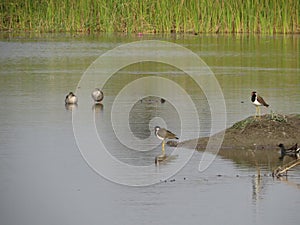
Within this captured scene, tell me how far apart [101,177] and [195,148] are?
172cm

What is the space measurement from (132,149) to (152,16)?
18.5 meters

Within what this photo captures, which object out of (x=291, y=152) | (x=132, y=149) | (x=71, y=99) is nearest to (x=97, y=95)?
(x=71, y=99)

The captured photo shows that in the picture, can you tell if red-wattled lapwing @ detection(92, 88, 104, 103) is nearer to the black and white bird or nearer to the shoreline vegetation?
the black and white bird

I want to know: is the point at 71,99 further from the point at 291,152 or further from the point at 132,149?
the point at 291,152

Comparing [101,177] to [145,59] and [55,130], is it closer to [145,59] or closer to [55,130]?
[55,130]

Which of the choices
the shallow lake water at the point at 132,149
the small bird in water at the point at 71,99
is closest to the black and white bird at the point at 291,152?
the shallow lake water at the point at 132,149

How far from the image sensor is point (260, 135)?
11375 millimetres

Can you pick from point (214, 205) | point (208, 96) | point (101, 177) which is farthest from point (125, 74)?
point (214, 205)

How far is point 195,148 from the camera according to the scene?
11.3m

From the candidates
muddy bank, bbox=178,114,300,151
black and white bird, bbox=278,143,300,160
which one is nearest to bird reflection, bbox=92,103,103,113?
muddy bank, bbox=178,114,300,151

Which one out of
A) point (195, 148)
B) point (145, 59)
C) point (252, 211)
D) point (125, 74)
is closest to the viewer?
point (252, 211)

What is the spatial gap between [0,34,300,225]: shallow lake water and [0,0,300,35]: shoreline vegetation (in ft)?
18.4

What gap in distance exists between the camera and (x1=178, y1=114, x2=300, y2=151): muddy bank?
11242mm

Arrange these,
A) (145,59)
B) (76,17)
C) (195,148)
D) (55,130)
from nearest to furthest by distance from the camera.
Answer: (195,148)
(55,130)
(145,59)
(76,17)
